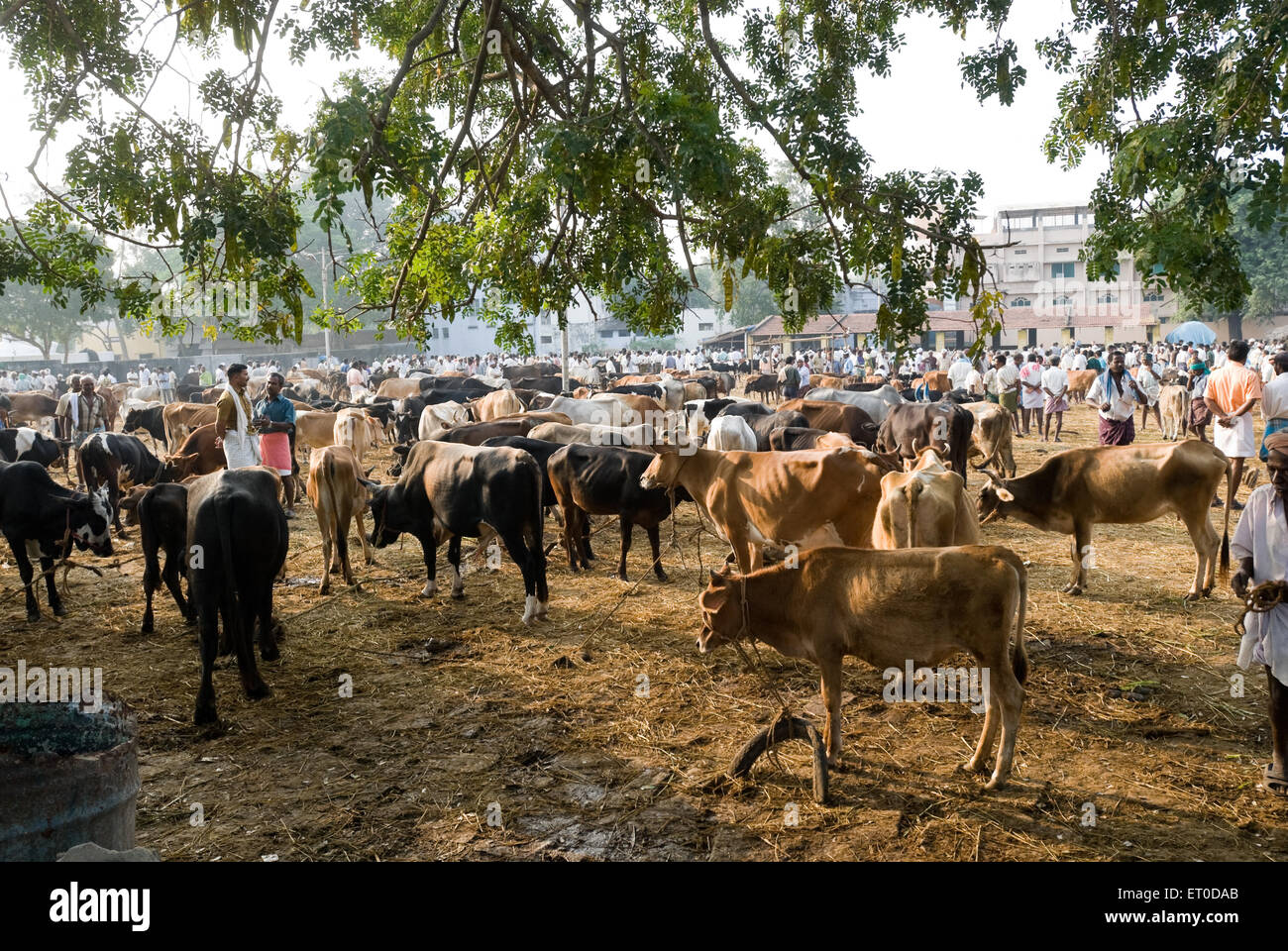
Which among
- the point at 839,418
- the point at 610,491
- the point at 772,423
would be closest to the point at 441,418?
the point at 772,423

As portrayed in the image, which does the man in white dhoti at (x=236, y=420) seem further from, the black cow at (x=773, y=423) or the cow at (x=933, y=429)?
the cow at (x=933, y=429)

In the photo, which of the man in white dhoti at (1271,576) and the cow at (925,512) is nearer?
the man in white dhoti at (1271,576)

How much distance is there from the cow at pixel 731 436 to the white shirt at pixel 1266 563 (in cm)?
857

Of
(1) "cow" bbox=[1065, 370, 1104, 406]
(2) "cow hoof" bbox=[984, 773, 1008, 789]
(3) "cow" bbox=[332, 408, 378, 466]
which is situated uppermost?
(1) "cow" bbox=[1065, 370, 1104, 406]

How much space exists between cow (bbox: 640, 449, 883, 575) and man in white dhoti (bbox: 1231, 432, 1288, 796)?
3.44m

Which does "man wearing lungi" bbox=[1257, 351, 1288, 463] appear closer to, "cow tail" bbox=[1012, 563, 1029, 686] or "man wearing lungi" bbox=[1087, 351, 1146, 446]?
"man wearing lungi" bbox=[1087, 351, 1146, 446]

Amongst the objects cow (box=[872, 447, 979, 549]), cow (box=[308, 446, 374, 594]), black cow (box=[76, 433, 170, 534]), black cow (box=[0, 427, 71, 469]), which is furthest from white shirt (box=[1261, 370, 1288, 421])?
black cow (box=[0, 427, 71, 469])

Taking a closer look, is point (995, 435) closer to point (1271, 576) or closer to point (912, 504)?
point (912, 504)

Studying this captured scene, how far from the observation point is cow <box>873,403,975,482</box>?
14.3 m

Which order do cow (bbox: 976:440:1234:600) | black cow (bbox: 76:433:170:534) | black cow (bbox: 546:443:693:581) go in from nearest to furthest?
1. cow (bbox: 976:440:1234:600)
2. black cow (bbox: 546:443:693:581)
3. black cow (bbox: 76:433:170:534)

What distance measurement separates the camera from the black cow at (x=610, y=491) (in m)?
9.72

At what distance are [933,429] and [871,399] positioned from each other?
479 cm

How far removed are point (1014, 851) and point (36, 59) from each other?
31.3 feet

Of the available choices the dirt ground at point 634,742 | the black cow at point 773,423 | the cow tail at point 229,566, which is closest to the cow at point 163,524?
the dirt ground at point 634,742
